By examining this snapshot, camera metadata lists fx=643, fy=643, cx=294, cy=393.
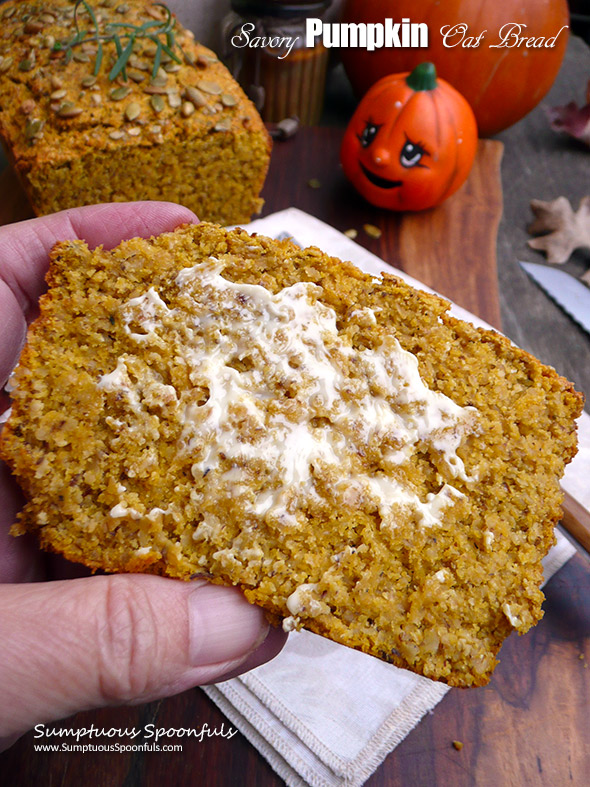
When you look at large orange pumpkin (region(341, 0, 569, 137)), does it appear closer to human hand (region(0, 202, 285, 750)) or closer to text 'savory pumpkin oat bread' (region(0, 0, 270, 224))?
text 'savory pumpkin oat bread' (region(0, 0, 270, 224))

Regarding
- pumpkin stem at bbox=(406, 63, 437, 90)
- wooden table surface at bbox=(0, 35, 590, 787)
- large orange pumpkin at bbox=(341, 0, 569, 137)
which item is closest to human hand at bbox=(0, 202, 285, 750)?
wooden table surface at bbox=(0, 35, 590, 787)

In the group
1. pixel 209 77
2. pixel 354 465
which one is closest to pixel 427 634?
pixel 354 465

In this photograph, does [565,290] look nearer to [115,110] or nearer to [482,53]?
[482,53]

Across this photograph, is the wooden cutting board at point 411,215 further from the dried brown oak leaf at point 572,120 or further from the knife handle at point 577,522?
the knife handle at point 577,522

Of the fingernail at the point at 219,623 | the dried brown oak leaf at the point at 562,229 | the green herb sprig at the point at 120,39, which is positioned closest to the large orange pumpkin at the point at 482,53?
the dried brown oak leaf at the point at 562,229

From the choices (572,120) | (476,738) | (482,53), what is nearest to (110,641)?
(476,738)
